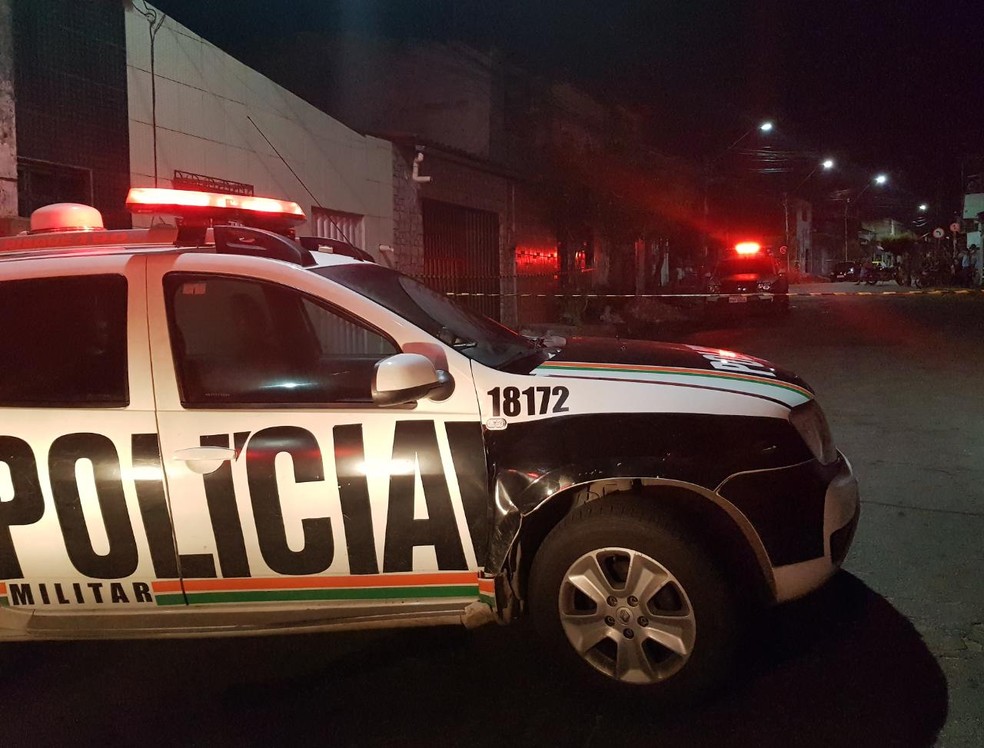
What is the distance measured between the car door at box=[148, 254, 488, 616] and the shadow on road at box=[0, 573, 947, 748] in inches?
18.4

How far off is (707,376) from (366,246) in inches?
402

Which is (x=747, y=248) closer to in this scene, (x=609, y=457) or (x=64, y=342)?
(x=609, y=457)

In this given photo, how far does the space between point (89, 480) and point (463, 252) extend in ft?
45.8

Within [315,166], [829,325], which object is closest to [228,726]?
[315,166]

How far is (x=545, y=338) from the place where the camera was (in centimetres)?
450

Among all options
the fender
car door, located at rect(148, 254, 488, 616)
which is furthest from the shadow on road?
the fender

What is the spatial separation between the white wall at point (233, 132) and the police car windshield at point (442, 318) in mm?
5678

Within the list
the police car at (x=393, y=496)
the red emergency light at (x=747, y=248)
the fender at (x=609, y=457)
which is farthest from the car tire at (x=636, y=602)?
the red emergency light at (x=747, y=248)

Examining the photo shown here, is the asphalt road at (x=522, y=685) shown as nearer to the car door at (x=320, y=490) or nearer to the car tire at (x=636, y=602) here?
the car tire at (x=636, y=602)

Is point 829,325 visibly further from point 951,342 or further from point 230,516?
point 230,516

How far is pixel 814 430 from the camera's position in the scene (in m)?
3.50

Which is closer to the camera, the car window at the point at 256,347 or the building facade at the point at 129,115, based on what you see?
the car window at the point at 256,347

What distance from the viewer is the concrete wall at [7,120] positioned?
725 cm

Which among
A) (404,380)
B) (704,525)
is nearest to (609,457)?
(704,525)
